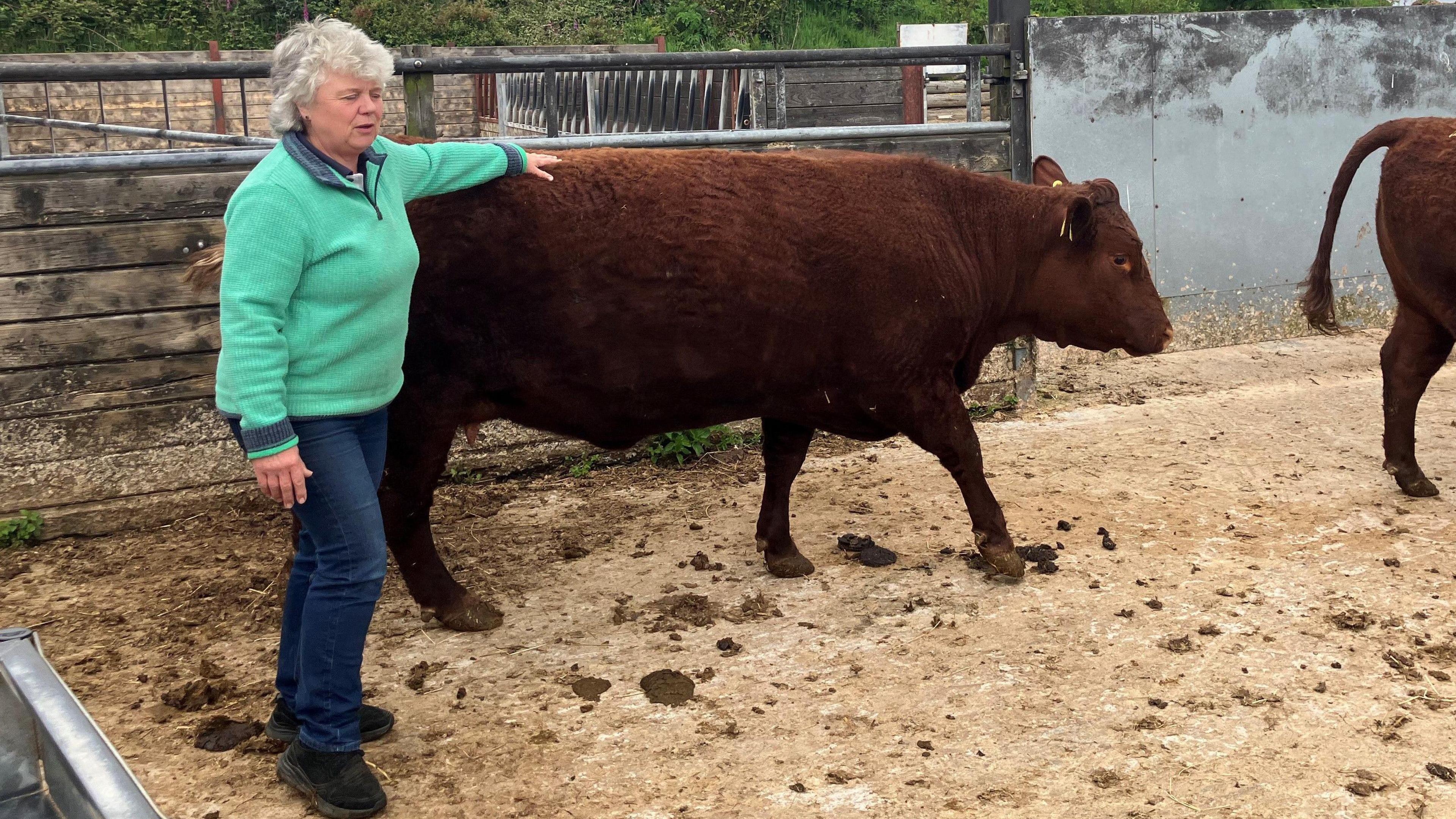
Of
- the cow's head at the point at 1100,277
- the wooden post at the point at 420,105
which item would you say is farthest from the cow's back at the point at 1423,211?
the wooden post at the point at 420,105

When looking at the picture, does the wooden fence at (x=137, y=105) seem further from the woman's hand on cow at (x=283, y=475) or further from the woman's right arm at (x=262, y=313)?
the woman's hand on cow at (x=283, y=475)

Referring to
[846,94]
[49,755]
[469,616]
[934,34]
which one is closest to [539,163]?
[469,616]

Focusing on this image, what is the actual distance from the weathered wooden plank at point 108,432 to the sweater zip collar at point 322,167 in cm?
262

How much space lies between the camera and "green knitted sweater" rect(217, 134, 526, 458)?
99.9 inches

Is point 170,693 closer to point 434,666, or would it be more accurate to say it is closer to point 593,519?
point 434,666

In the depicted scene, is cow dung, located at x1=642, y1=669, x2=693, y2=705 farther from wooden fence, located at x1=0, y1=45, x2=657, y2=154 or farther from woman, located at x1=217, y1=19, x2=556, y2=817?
wooden fence, located at x1=0, y1=45, x2=657, y2=154

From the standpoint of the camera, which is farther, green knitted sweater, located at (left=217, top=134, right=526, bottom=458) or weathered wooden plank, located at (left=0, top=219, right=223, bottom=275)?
weathered wooden plank, located at (left=0, top=219, right=223, bottom=275)

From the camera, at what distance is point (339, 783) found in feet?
9.39

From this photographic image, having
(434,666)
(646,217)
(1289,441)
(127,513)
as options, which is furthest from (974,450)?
(127,513)

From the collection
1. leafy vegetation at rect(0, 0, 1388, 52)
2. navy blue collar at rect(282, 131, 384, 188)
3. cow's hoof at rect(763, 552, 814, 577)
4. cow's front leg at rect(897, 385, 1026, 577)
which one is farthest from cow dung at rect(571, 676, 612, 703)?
leafy vegetation at rect(0, 0, 1388, 52)

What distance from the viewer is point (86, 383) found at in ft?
15.7

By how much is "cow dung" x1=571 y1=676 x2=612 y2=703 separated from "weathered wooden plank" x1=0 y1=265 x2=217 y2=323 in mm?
2491

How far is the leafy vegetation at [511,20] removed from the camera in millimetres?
17828

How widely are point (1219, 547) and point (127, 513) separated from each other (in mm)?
4390
